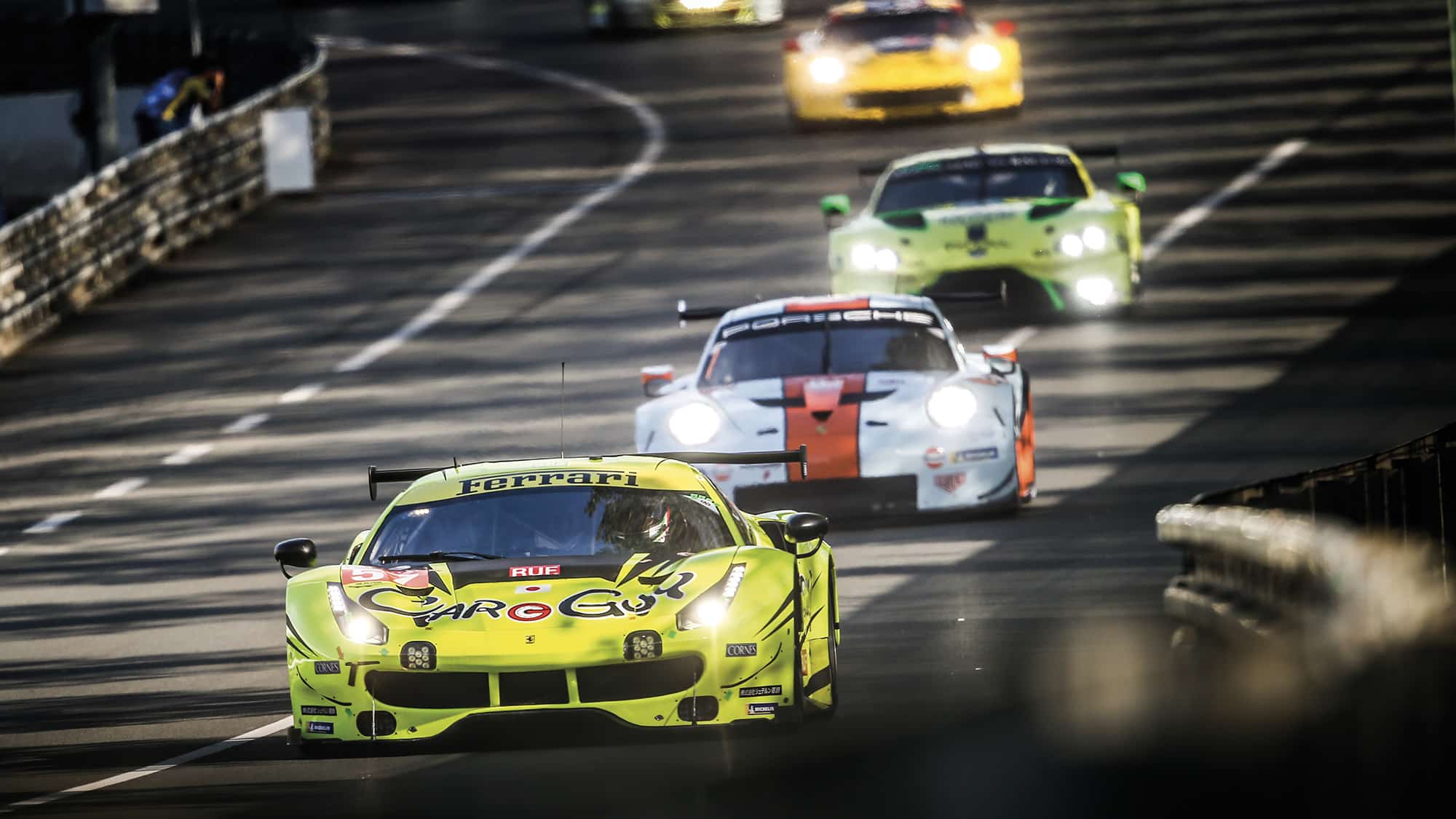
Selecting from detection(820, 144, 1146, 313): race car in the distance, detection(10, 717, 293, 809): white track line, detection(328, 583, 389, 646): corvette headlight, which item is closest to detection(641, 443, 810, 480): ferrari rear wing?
detection(10, 717, 293, 809): white track line

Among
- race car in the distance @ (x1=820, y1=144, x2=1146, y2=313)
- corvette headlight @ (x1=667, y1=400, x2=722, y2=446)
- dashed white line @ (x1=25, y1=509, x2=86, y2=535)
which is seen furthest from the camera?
race car in the distance @ (x1=820, y1=144, x2=1146, y2=313)

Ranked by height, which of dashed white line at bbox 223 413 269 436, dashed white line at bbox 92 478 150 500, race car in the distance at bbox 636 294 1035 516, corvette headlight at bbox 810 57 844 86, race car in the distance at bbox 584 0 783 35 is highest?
race car in the distance at bbox 584 0 783 35

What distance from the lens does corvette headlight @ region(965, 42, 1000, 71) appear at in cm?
3181

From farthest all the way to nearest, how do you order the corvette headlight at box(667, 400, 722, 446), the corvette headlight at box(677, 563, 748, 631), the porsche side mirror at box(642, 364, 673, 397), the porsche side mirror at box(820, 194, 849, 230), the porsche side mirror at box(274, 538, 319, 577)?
the porsche side mirror at box(820, 194, 849, 230)
the porsche side mirror at box(642, 364, 673, 397)
the corvette headlight at box(667, 400, 722, 446)
the porsche side mirror at box(274, 538, 319, 577)
the corvette headlight at box(677, 563, 748, 631)

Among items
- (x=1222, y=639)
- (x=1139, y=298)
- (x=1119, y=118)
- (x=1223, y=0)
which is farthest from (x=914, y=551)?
(x=1223, y=0)

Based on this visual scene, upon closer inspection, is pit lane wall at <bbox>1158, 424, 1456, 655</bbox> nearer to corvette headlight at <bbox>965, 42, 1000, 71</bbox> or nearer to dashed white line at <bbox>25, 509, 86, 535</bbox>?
dashed white line at <bbox>25, 509, 86, 535</bbox>

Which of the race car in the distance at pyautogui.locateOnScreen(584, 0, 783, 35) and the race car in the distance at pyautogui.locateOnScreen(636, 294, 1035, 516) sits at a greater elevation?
the race car in the distance at pyautogui.locateOnScreen(584, 0, 783, 35)

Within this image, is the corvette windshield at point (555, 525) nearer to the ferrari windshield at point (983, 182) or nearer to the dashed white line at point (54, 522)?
the dashed white line at point (54, 522)

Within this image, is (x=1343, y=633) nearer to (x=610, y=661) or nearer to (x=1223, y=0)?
(x=610, y=661)

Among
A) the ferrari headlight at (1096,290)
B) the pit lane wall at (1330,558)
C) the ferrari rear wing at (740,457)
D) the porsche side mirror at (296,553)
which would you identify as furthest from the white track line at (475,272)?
the ferrari headlight at (1096,290)

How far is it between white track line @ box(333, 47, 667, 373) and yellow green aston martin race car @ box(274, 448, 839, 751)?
46.2 feet

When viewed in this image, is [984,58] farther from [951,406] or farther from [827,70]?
[951,406]

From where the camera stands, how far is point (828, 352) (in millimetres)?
16578

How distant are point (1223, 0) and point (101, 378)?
23.2 meters
